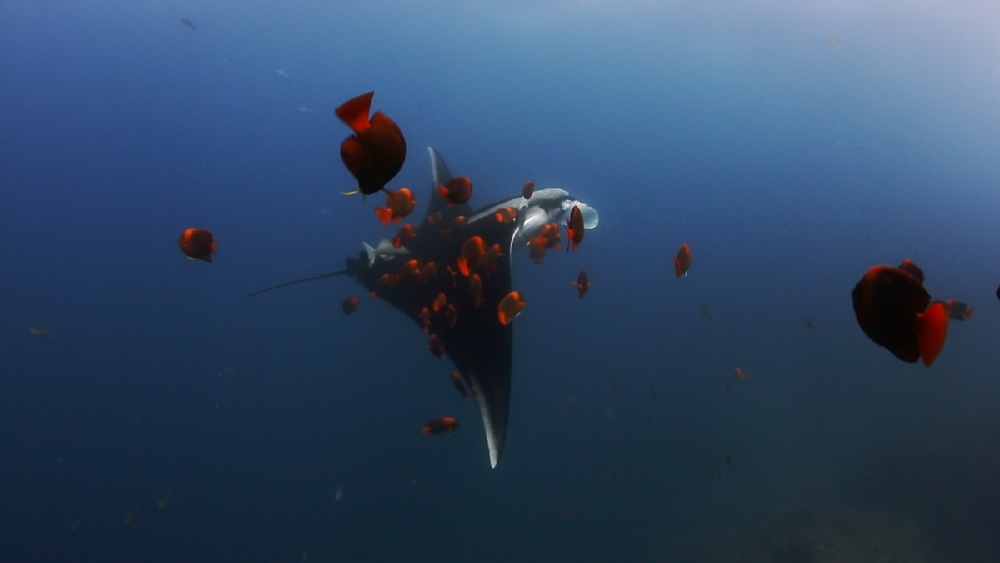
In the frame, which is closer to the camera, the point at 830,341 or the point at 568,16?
the point at 830,341

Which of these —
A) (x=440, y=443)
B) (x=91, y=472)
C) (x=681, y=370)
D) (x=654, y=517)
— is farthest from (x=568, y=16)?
(x=91, y=472)

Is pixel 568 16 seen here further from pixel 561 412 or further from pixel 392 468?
pixel 392 468

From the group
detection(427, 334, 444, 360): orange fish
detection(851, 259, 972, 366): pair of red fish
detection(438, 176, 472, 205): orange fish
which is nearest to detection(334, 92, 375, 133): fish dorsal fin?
detection(851, 259, 972, 366): pair of red fish

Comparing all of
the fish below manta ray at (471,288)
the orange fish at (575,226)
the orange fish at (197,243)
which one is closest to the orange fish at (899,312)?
the orange fish at (575,226)

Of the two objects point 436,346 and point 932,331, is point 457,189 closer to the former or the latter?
point 436,346

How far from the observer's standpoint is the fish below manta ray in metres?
5.42

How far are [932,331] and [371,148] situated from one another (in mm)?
2125

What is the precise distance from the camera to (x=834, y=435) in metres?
20.1

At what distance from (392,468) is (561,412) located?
835 centimetres

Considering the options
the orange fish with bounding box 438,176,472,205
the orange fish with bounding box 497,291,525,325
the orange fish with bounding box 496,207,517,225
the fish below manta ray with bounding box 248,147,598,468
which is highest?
the orange fish with bounding box 438,176,472,205

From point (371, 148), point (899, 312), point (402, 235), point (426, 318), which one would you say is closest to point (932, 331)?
point (899, 312)

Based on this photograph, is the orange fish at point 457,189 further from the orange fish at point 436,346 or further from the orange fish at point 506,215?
the orange fish at point 436,346

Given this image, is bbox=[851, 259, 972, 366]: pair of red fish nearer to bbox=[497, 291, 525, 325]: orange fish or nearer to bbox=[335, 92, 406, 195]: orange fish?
bbox=[335, 92, 406, 195]: orange fish

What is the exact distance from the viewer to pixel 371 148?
217 centimetres
